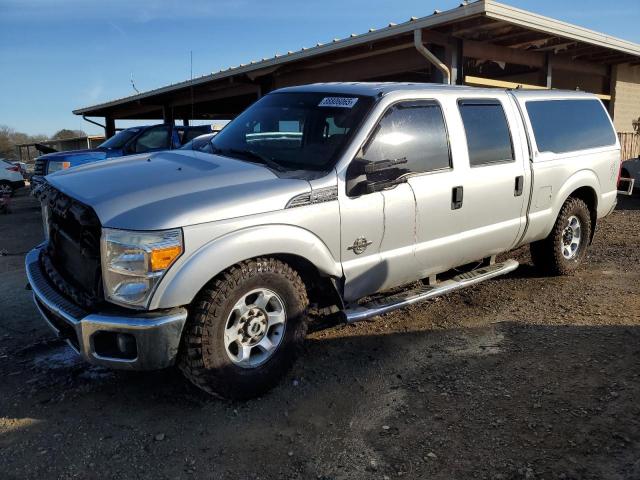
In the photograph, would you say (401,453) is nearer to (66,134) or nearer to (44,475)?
(44,475)

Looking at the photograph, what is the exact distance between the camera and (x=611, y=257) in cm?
684

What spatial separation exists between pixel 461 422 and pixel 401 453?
1.58 feet

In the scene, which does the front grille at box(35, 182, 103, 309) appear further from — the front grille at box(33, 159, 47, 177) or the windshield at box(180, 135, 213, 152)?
the front grille at box(33, 159, 47, 177)

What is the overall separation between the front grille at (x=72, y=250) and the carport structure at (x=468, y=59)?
5.77 m

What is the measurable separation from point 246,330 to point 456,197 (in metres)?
2.04

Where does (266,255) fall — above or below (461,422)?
above

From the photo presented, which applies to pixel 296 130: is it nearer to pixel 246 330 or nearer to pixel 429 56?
pixel 246 330

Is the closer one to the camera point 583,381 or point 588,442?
point 588,442

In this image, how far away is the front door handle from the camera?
4.26m

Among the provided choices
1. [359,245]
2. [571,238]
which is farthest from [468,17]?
[359,245]

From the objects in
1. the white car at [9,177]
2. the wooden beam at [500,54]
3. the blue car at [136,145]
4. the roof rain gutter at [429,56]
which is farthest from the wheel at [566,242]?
the white car at [9,177]

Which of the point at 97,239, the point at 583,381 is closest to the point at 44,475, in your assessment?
the point at 97,239

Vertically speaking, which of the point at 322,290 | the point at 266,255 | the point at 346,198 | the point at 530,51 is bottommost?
the point at 322,290

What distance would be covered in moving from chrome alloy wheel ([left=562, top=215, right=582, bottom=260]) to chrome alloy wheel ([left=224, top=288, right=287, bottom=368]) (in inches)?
150
